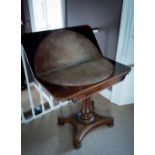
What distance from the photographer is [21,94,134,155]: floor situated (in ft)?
4.73

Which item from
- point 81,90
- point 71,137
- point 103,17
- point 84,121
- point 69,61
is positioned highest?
point 103,17

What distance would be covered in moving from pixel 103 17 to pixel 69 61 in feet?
2.40

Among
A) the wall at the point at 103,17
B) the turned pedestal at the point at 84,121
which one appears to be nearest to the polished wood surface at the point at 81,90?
the turned pedestal at the point at 84,121

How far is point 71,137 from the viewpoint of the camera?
1571 millimetres

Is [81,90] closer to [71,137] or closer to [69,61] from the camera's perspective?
[69,61]

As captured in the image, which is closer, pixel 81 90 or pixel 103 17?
pixel 81 90

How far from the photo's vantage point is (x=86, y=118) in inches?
61.7

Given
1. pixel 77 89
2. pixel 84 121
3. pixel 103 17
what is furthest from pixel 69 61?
pixel 103 17

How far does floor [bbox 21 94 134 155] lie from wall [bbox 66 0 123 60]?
0.74 m

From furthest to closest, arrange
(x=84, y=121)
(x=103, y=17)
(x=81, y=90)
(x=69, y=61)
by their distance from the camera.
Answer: (x=103, y=17)
(x=84, y=121)
(x=69, y=61)
(x=81, y=90)

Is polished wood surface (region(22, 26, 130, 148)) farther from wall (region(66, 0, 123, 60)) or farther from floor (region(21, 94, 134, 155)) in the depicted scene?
wall (region(66, 0, 123, 60))
